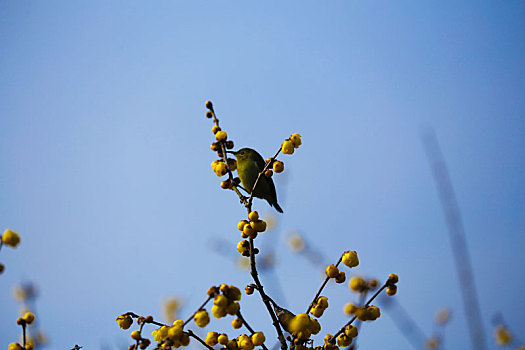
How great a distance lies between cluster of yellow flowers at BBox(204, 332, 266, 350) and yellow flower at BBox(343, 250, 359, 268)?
511mm

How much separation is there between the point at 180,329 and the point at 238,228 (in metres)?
0.57

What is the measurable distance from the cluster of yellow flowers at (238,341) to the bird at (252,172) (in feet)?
5.57

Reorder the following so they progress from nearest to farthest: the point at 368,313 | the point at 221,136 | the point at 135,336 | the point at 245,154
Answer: the point at 135,336, the point at 368,313, the point at 221,136, the point at 245,154

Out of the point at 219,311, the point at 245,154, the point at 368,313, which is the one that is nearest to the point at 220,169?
the point at 219,311

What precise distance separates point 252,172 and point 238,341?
1885 millimetres

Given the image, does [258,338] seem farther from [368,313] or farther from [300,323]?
[368,313]

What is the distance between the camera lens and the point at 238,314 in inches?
63.9

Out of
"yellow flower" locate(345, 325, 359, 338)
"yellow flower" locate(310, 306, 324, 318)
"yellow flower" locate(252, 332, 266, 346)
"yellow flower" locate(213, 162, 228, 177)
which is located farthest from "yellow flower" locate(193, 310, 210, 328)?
"yellow flower" locate(213, 162, 228, 177)

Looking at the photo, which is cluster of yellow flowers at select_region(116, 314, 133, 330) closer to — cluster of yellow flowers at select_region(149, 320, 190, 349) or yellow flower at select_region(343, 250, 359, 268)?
cluster of yellow flowers at select_region(149, 320, 190, 349)

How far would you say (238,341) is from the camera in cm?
168

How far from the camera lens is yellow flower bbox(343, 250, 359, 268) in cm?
185

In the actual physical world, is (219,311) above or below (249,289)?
below

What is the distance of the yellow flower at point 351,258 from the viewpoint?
185 cm

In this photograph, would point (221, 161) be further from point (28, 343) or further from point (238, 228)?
point (28, 343)
